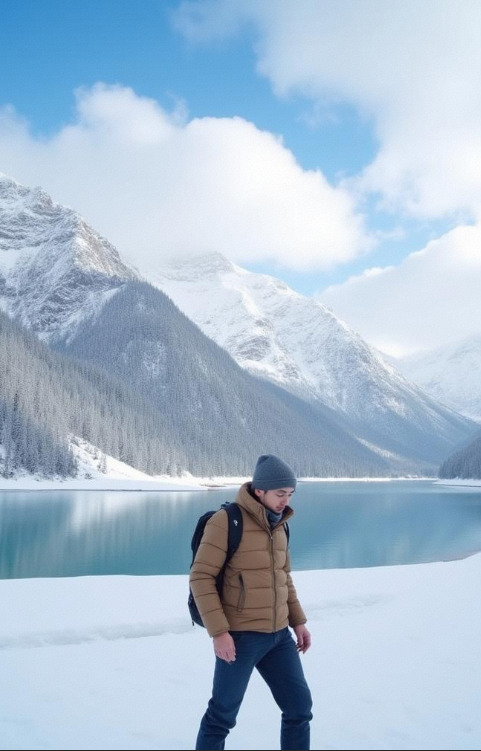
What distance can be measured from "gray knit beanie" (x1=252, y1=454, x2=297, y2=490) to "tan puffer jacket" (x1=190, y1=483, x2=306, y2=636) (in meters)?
0.13

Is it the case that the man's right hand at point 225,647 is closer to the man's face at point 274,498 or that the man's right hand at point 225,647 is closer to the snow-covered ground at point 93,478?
the man's face at point 274,498

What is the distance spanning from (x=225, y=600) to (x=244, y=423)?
7384 inches

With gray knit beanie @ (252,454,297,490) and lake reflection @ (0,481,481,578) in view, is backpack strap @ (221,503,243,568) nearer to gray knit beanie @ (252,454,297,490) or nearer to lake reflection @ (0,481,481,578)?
gray knit beanie @ (252,454,297,490)

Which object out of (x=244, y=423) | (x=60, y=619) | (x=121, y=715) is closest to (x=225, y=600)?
(x=121, y=715)

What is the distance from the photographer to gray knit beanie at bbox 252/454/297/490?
4.88 m

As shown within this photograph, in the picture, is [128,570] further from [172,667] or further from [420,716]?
[420,716]

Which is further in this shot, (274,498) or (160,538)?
(160,538)

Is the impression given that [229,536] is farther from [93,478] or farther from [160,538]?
[93,478]

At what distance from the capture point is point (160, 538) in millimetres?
35594

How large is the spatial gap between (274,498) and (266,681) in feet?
5.09

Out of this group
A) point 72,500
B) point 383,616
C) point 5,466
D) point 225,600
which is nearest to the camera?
point 225,600

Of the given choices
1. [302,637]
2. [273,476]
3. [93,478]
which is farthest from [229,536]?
[93,478]

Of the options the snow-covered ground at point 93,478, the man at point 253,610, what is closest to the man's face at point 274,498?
the man at point 253,610

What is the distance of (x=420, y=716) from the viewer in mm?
6434
